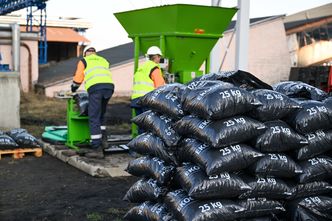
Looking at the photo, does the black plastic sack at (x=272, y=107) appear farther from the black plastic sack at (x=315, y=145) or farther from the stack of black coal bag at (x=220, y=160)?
the black plastic sack at (x=315, y=145)

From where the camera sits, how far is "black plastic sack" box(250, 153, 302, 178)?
3.90 metres

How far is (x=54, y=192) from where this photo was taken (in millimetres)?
6312

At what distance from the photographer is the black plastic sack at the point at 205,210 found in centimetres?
367

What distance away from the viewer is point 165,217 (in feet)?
13.3

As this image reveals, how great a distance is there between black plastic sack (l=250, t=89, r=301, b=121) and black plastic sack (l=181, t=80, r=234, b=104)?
294mm

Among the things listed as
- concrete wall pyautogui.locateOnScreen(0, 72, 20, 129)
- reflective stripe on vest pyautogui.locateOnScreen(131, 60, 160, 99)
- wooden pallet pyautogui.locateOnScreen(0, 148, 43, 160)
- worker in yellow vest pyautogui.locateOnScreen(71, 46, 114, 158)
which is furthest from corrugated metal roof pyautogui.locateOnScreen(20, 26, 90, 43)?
reflective stripe on vest pyautogui.locateOnScreen(131, 60, 160, 99)

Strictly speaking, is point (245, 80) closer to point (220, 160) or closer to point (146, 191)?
point (220, 160)

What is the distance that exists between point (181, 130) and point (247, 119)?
568 millimetres

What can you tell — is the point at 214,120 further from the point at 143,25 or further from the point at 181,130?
the point at 143,25

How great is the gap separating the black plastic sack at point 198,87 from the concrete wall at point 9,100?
704 cm

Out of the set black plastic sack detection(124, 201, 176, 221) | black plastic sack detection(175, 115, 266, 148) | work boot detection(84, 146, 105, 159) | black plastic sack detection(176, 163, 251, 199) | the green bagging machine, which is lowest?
work boot detection(84, 146, 105, 159)

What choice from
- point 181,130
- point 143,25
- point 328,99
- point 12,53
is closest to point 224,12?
point 143,25

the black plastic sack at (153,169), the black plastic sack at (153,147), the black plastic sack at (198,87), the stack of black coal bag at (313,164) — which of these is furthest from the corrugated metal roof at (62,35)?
the stack of black coal bag at (313,164)

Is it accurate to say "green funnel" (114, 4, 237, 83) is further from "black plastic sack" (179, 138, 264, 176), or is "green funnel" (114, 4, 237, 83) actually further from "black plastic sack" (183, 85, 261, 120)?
"black plastic sack" (179, 138, 264, 176)
